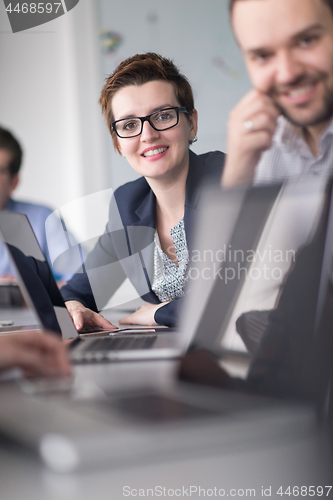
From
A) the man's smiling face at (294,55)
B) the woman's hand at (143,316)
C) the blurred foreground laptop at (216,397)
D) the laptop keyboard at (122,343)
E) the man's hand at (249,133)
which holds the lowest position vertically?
the woman's hand at (143,316)

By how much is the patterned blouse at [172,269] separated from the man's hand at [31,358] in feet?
1.03

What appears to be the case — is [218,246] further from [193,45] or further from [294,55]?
[193,45]

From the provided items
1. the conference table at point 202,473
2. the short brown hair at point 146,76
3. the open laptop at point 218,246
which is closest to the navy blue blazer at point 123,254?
the short brown hair at point 146,76

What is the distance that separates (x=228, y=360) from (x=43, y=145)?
87cm

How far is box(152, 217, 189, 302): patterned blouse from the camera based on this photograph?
2.04 feet

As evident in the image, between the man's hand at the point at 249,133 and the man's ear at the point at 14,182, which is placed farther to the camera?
the man's ear at the point at 14,182

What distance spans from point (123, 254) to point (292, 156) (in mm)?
385

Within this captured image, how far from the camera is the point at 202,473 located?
234mm

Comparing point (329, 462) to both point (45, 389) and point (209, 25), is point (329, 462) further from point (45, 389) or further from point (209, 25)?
point (209, 25)

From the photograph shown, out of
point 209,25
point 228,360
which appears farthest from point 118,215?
point 228,360

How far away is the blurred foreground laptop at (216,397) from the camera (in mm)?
231

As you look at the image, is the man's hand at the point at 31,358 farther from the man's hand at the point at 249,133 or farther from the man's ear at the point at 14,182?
the man's ear at the point at 14,182

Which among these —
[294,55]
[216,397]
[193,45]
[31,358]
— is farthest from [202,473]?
[193,45]

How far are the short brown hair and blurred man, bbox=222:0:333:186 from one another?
0.24 metres
